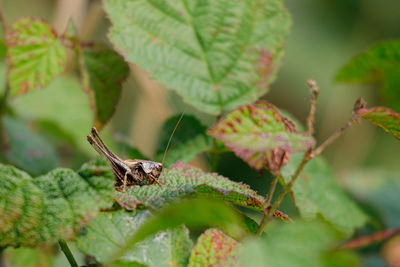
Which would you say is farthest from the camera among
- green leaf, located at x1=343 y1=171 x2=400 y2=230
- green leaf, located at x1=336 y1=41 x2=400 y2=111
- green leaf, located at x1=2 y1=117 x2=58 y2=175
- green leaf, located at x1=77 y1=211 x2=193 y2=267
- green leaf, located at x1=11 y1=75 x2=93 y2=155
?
green leaf, located at x1=11 y1=75 x2=93 y2=155

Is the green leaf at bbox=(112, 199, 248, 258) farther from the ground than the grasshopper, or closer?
farther from the ground

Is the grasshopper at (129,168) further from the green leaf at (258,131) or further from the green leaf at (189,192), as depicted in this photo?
the green leaf at (258,131)

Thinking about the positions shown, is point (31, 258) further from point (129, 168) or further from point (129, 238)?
point (129, 238)

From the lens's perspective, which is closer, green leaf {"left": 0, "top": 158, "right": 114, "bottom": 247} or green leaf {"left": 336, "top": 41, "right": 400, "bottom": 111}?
green leaf {"left": 0, "top": 158, "right": 114, "bottom": 247}

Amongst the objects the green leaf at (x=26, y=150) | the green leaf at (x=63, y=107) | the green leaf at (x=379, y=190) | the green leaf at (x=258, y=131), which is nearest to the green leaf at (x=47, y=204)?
the green leaf at (x=258, y=131)

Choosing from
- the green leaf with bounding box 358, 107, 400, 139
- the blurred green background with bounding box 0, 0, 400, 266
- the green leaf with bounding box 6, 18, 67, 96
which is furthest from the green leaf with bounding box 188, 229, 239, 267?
the blurred green background with bounding box 0, 0, 400, 266

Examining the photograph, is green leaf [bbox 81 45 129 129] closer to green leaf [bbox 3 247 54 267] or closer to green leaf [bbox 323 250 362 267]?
green leaf [bbox 3 247 54 267]

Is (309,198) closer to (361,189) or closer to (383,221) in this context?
(383,221)

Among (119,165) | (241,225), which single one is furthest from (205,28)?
(241,225)

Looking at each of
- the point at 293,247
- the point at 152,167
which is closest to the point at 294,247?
the point at 293,247
